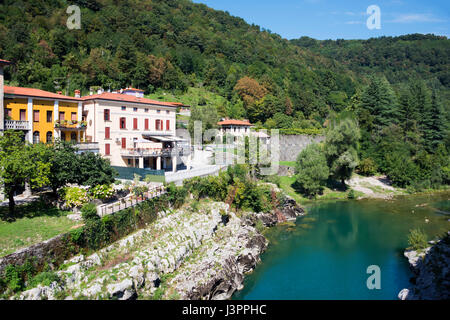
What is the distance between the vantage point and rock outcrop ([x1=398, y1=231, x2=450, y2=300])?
1521 cm

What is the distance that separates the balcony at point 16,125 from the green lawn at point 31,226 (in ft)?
22.6

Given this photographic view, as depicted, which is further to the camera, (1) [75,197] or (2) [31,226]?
(1) [75,197]

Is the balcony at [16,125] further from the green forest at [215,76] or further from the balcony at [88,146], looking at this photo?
the green forest at [215,76]

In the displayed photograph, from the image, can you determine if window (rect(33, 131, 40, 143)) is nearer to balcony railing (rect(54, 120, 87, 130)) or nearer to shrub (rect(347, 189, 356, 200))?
balcony railing (rect(54, 120, 87, 130))

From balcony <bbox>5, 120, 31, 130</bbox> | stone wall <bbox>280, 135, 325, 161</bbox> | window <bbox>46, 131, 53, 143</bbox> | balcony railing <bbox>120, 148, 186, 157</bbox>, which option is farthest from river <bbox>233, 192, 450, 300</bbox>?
window <bbox>46, 131, 53, 143</bbox>

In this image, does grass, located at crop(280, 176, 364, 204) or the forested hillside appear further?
the forested hillside

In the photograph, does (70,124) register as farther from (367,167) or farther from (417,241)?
(367,167)

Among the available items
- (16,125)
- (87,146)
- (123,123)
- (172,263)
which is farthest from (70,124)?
(172,263)

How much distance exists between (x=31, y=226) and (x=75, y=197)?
9.17 ft

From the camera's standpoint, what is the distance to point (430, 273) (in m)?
17.2

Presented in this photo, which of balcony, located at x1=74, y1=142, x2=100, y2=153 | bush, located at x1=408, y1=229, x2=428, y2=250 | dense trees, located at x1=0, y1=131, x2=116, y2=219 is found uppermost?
balcony, located at x1=74, y1=142, x2=100, y2=153

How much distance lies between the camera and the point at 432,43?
481 feet

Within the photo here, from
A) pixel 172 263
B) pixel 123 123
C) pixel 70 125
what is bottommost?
pixel 172 263
